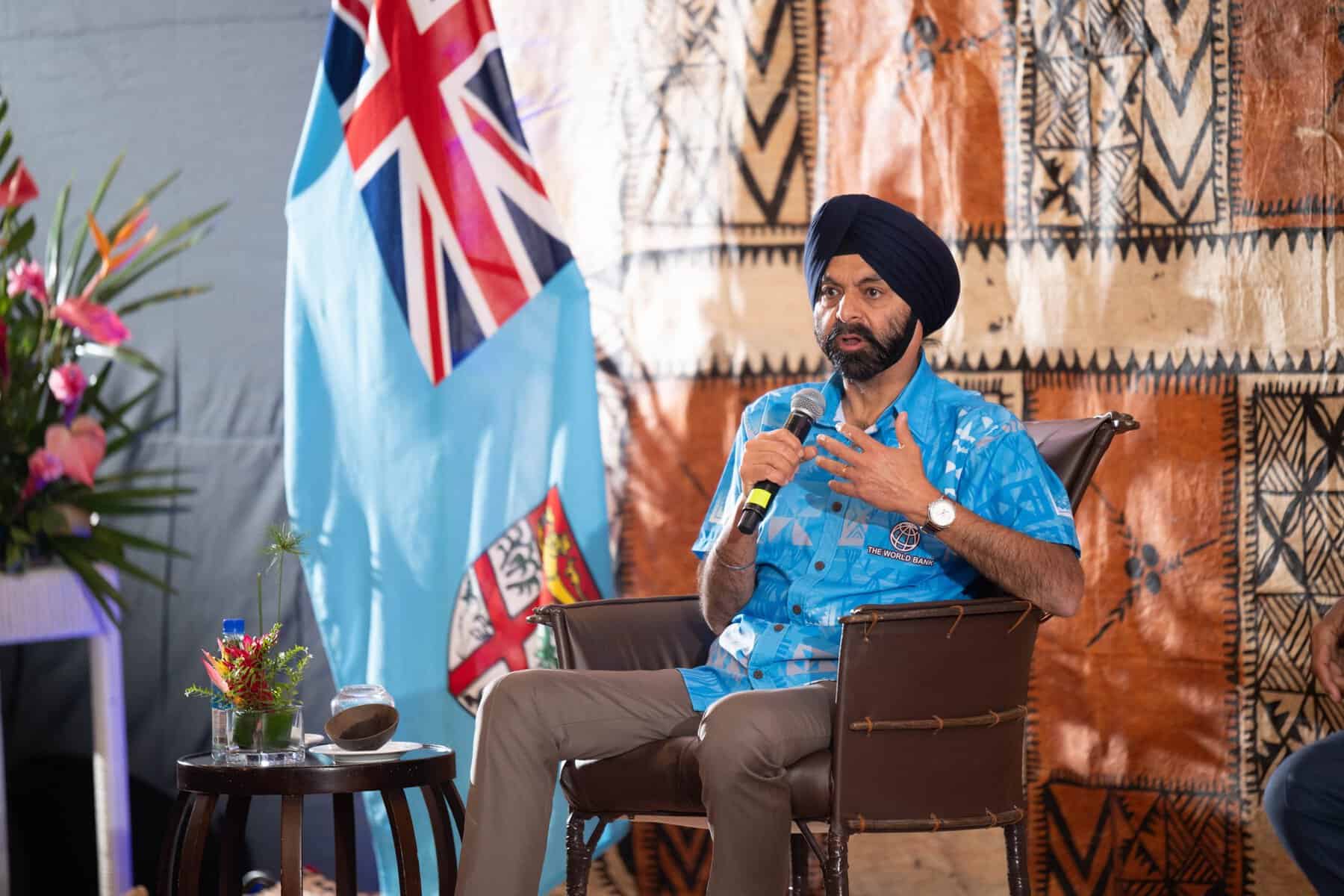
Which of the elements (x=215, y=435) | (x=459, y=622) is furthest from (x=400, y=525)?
(x=215, y=435)

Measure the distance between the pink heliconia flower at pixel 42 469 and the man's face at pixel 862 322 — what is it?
76.0 inches

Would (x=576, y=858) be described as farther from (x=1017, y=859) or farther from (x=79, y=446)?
(x=79, y=446)

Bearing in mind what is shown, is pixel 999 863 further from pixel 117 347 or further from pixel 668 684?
pixel 117 347

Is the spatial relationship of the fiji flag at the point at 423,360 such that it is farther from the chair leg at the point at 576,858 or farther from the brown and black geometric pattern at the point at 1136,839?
the brown and black geometric pattern at the point at 1136,839

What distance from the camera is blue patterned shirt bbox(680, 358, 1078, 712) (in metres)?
2.32

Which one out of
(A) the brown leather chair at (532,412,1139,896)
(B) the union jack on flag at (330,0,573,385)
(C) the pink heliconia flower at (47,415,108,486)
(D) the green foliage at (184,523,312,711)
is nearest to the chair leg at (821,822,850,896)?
(A) the brown leather chair at (532,412,1139,896)

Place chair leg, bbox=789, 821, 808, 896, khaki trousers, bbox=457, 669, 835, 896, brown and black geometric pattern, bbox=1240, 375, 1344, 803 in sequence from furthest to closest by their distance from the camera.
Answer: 1. brown and black geometric pattern, bbox=1240, 375, 1344, 803
2. chair leg, bbox=789, 821, 808, 896
3. khaki trousers, bbox=457, 669, 835, 896

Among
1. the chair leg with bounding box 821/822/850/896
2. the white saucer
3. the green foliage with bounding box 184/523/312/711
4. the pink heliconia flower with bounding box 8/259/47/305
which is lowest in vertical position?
the chair leg with bounding box 821/822/850/896

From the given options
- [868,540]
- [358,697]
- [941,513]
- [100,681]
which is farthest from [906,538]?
[100,681]

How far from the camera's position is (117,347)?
3938 mm

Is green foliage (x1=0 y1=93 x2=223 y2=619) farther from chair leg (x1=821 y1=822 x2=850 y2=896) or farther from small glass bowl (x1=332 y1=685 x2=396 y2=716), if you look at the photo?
chair leg (x1=821 y1=822 x2=850 y2=896)

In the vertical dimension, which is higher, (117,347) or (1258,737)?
(117,347)

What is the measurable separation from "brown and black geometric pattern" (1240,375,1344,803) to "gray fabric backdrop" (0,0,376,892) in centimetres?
233

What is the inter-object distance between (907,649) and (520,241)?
160 cm
